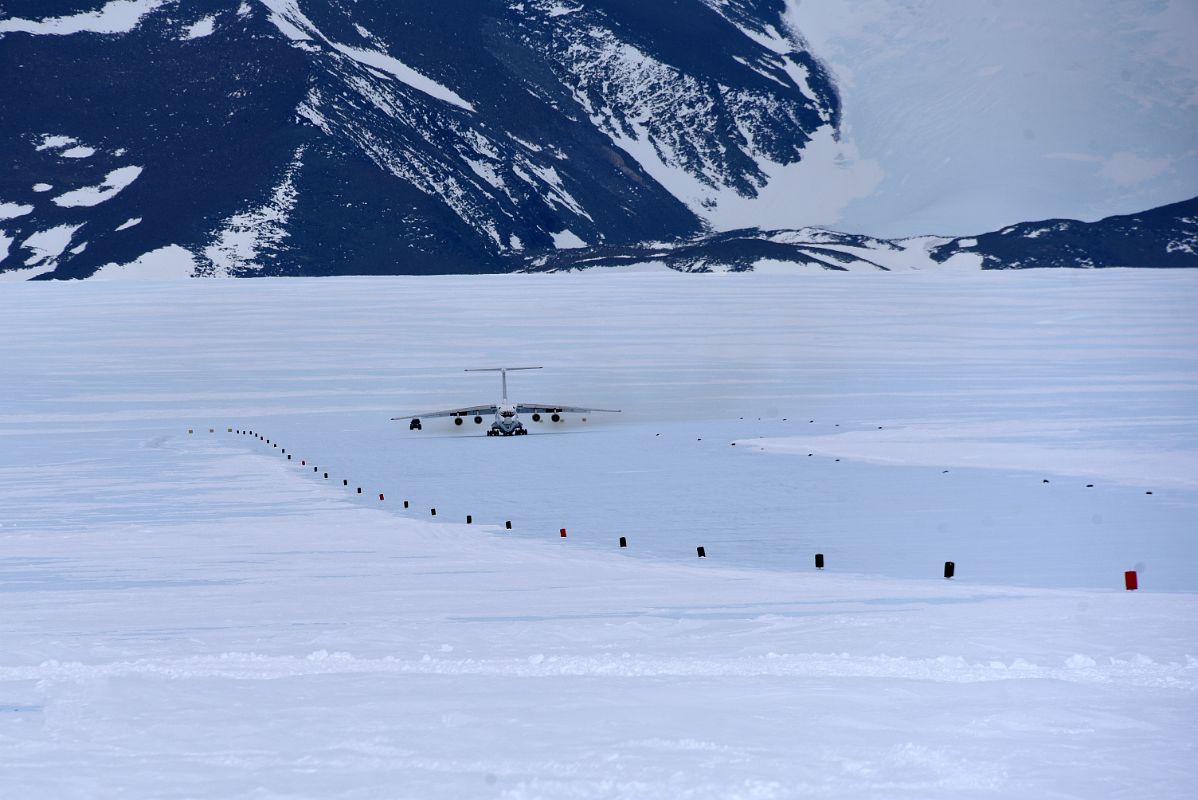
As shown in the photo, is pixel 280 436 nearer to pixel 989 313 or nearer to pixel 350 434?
pixel 350 434

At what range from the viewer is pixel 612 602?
28875 millimetres

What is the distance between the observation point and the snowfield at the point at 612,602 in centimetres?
1811

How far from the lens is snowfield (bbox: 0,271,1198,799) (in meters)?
18.1

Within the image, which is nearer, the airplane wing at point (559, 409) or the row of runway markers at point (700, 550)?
the row of runway markers at point (700, 550)

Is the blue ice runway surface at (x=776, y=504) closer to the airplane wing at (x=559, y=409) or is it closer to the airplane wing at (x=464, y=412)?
the airplane wing at (x=464, y=412)

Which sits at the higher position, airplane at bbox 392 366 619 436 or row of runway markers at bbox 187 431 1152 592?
airplane at bbox 392 366 619 436

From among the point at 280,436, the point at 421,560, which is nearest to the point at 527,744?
the point at 421,560

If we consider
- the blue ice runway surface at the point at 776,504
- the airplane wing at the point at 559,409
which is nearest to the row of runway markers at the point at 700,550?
the blue ice runway surface at the point at 776,504

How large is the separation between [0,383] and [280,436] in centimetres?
3971

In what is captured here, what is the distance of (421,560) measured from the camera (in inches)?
1382

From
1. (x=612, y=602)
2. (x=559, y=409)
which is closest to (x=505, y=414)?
(x=559, y=409)

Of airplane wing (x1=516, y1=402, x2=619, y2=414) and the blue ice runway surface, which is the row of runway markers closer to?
the blue ice runway surface

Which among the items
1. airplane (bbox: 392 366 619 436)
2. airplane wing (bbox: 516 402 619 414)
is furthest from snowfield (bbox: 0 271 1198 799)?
airplane wing (bbox: 516 402 619 414)

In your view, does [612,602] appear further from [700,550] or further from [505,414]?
[505,414]
